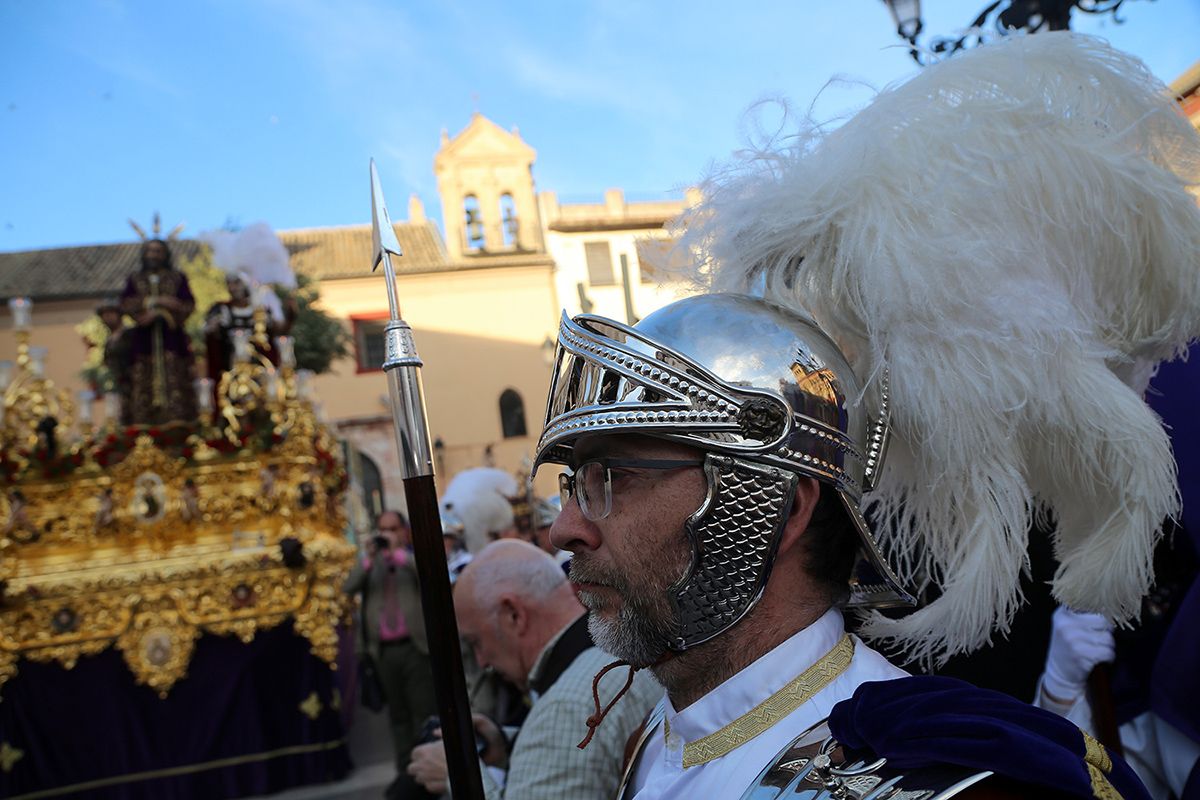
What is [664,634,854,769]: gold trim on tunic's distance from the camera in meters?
1.37

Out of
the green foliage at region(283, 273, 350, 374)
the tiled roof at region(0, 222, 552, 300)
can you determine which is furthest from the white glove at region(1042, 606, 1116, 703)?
the tiled roof at region(0, 222, 552, 300)

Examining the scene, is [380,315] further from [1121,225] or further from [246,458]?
[1121,225]

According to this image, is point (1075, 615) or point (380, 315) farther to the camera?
point (380, 315)

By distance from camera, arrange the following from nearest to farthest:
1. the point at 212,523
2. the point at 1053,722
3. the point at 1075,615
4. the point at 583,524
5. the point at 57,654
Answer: the point at 1053,722 < the point at 583,524 < the point at 1075,615 < the point at 57,654 < the point at 212,523

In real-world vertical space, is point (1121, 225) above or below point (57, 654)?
above

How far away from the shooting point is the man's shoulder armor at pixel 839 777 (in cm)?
97

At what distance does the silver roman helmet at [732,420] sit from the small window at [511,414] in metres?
→ 27.1

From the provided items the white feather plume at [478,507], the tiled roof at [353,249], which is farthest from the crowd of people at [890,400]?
the tiled roof at [353,249]

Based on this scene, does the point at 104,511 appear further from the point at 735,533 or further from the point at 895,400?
the point at 895,400

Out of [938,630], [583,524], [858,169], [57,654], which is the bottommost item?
[57,654]

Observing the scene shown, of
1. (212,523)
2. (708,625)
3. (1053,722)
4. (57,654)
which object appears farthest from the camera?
(212,523)

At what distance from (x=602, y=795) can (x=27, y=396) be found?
666cm

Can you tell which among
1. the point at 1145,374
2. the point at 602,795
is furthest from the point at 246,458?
the point at 1145,374

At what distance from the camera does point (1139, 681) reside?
221cm
